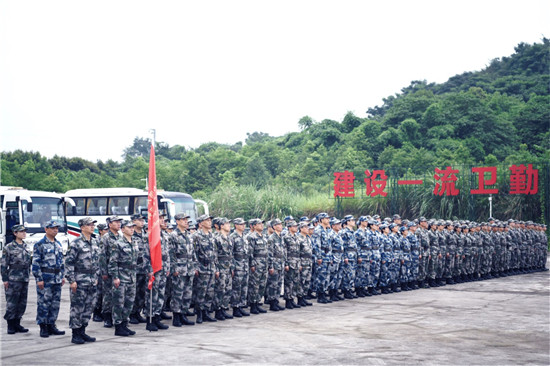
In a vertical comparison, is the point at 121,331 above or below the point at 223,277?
below

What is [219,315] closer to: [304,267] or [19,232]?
[304,267]

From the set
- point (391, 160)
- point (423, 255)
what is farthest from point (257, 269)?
point (391, 160)

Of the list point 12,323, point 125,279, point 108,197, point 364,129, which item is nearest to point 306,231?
point 125,279

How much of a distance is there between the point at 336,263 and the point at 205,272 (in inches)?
136

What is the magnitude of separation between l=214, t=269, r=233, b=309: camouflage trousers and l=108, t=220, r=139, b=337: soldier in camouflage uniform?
5.58ft

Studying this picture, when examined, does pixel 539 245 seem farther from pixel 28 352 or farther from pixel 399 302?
pixel 28 352

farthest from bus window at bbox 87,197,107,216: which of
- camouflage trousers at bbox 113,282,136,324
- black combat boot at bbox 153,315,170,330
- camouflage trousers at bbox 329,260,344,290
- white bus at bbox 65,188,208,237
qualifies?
Answer: camouflage trousers at bbox 113,282,136,324

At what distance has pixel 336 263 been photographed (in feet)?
40.3

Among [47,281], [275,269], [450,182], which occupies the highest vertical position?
[450,182]

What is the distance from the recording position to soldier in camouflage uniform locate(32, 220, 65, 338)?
833 cm

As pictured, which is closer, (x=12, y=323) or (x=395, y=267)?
(x=12, y=323)

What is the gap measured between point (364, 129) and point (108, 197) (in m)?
26.4

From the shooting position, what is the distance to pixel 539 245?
19.7 m

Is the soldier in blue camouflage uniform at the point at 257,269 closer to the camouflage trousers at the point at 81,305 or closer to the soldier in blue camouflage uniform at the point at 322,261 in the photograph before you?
the soldier in blue camouflage uniform at the point at 322,261
